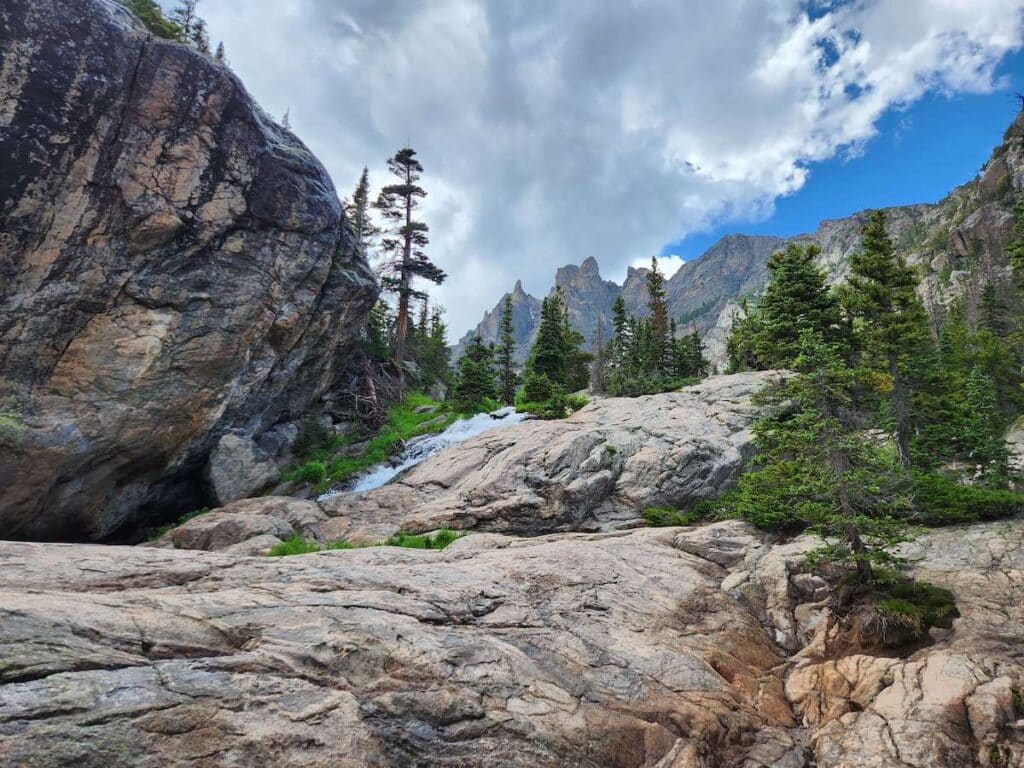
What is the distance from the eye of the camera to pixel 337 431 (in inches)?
1228

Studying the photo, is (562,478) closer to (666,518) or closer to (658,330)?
(666,518)

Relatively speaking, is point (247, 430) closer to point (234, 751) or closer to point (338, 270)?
point (338, 270)

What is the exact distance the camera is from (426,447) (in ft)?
94.0

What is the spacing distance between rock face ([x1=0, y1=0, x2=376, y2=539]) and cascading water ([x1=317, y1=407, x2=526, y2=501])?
6.80 meters

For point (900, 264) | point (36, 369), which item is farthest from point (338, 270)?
point (900, 264)

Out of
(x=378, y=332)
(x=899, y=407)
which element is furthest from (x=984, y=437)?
(x=378, y=332)

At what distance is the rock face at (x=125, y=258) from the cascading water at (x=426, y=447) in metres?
6.80

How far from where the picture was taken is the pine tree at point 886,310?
25.2m

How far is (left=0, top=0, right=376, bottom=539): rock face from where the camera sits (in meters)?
16.0

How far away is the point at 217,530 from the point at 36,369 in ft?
26.8

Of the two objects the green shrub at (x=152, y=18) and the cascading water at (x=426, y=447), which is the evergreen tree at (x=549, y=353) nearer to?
the cascading water at (x=426, y=447)

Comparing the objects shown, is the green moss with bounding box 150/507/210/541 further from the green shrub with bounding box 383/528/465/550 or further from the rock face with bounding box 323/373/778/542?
the green shrub with bounding box 383/528/465/550

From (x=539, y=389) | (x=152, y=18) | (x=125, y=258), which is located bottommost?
(x=539, y=389)

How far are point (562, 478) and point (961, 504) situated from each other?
1347 centimetres
